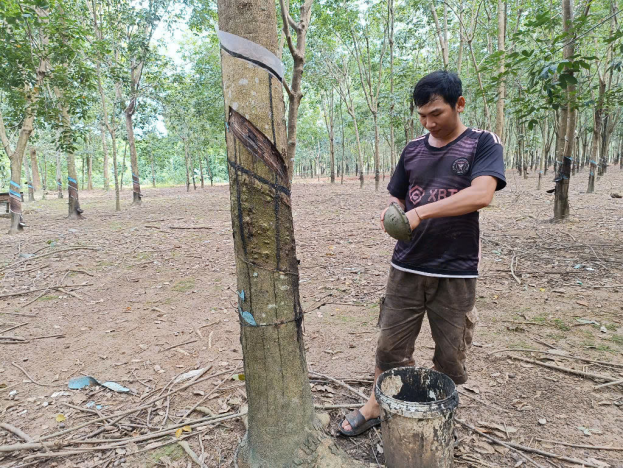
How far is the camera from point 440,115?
5.81ft

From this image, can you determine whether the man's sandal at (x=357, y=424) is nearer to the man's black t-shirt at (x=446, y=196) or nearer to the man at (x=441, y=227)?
the man at (x=441, y=227)

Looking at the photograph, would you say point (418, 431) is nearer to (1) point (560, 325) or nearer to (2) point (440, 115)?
(2) point (440, 115)

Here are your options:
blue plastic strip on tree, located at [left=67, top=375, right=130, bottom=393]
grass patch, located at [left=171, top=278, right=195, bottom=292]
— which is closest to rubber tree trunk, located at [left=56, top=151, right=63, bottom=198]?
grass patch, located at [left=171, top=278, right=195, bottom=292]

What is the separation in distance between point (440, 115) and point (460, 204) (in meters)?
0.46

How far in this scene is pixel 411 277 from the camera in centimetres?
198

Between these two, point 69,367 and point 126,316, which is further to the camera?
point 126,316

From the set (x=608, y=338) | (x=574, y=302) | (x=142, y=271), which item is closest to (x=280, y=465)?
(x=608, y=338)

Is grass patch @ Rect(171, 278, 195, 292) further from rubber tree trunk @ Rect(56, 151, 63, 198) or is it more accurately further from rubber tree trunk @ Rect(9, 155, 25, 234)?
rubber tree trunk @ Rect(56, 151, 63, 198)

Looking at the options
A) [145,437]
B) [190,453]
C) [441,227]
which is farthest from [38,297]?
[441,227]

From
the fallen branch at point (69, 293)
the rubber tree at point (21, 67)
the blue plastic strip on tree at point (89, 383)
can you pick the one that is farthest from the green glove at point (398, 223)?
the rubber tree at point (21, 67)

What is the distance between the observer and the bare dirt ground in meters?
2.18

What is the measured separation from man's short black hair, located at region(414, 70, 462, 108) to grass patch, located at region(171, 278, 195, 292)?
418cm

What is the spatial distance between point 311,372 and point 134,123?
48.1 feet

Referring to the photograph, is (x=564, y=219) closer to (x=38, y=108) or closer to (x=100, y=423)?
(x=100, y=423)
